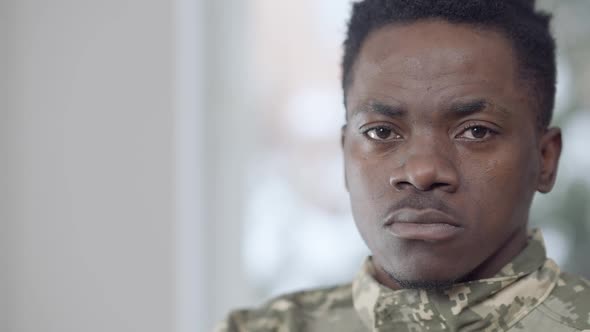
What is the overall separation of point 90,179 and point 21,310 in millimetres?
380

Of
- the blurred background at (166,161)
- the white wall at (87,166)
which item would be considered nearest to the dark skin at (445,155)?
the blurred background at (166,161)

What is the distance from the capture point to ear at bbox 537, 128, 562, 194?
1041 millimetres

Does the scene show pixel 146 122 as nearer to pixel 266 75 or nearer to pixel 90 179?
pixel 90 179

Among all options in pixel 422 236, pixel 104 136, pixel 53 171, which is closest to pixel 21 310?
A: pixel 53 171

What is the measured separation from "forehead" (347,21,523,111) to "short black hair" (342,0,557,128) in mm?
14

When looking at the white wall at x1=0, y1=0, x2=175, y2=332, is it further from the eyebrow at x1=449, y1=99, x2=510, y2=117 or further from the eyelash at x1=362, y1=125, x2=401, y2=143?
the eyebrow at x1=449, y1=99, x2=510, y2=117

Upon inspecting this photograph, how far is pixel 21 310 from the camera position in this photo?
78.0 inches

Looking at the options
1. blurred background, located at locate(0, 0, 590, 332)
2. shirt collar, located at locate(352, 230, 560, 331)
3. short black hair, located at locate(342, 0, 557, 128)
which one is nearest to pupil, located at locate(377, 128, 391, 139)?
short black hair, located at locate(342, 0, 557, 128)

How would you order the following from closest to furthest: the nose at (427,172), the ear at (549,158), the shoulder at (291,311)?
1. the nose at (427,172)
2. the ear at (549,158)
3. the shoulder at (291,311)

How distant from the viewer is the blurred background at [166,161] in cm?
200

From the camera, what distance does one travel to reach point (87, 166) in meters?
2.06

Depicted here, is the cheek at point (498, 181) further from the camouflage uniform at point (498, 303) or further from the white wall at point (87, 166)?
the white wall at point (87, 166)

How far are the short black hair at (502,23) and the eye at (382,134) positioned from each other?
0.10 m

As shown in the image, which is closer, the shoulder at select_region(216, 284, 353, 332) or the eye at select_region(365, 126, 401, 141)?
the eye at select_region(365, 126, 401, 141)
